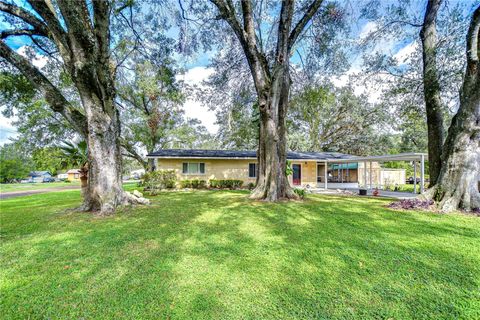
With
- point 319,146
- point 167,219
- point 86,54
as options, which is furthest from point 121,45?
point 319,146

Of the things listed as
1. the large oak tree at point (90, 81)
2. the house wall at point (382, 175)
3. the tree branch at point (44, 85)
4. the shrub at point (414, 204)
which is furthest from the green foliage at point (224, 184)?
the house wall at point (382, 175)

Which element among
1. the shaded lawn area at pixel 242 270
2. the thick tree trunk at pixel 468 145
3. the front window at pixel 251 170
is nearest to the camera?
the shaded lawn area at pixel 242 270

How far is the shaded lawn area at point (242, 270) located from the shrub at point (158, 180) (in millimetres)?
7971

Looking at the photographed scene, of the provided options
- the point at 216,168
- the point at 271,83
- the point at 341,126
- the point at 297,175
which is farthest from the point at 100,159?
the point at 341,126

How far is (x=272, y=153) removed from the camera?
9.61 m

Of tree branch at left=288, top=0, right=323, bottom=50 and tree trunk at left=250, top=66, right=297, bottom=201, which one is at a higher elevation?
tree branch at left=288, top=0, right=323, bottom=50

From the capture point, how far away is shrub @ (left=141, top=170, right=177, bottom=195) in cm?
1368

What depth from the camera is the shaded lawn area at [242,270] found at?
228 cm

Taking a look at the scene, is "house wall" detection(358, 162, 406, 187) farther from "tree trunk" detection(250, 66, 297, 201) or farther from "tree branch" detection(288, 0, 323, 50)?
"tree branch" detection(288, 0, 323, 50)

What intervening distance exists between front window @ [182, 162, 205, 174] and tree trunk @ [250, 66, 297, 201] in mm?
8059

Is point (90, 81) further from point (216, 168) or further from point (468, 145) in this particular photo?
point (468, 145)

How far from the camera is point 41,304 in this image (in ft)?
7.74

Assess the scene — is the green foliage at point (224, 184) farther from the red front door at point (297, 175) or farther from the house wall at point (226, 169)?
the red front door at point (297, 175)

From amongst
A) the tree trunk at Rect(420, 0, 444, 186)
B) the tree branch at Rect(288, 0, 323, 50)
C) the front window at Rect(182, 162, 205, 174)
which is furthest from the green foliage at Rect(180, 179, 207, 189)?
the tree trunk at Rect(420, 0, 444, 186)
